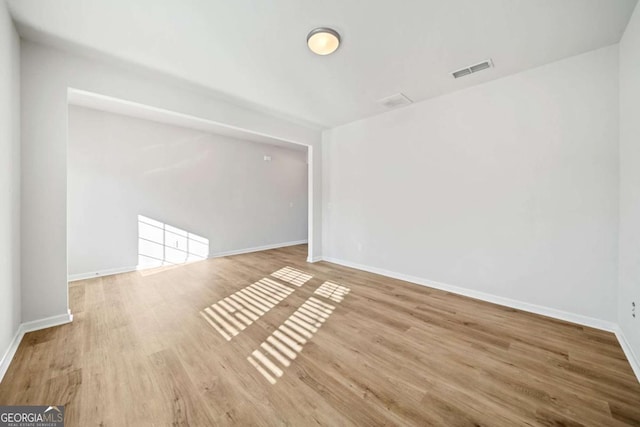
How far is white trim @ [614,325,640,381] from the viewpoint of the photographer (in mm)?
1691

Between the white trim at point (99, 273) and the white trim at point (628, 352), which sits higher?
the white trim at point (99, 273)

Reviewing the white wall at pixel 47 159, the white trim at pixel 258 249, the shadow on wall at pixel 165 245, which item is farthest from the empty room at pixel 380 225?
the white trim at pixel 258 249

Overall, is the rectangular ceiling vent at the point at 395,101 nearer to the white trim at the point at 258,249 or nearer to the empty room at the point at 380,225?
the empty room at the point at 380,225

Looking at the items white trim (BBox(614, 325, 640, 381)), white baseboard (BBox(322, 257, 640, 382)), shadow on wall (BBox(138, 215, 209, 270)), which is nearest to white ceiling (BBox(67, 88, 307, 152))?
shadow on wall (BBox(138, 215, 209, 270))

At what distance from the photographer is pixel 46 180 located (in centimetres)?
229

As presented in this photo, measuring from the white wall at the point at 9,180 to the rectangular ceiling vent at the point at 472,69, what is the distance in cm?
399

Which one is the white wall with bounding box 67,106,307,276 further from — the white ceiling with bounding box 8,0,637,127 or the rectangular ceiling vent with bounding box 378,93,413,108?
the rectangular ceiling vent with bounding box 378,93,413,108

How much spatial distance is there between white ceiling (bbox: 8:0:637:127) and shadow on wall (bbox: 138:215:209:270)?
3050 millimetres

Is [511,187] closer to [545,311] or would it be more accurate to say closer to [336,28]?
[545,311]

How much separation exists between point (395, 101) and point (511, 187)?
6.08 ft

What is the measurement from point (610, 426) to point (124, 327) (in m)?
3.66

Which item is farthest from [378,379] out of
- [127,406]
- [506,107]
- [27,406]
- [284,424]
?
[506,107]

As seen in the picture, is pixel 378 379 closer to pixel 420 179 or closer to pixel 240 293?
pixel 240 293

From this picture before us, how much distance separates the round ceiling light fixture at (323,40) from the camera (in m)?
2.06
